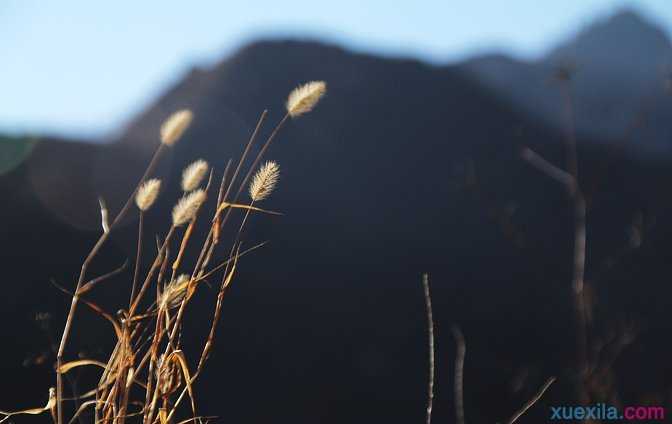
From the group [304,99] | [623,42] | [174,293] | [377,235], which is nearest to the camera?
[174,293]

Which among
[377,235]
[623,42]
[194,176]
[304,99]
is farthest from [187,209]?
[623,42]

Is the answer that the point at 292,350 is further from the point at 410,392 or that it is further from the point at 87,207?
the point at 87,207

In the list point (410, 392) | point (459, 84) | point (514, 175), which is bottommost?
point (410, 392)

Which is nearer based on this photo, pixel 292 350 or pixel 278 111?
pixel 292 350

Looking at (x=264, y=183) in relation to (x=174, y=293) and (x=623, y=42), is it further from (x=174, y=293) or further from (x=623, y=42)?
(x=623, y=42)

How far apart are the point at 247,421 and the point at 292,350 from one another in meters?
0.61

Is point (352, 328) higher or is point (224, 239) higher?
point (224, 239)

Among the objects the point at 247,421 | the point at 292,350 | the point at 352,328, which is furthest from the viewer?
the point at 352,328

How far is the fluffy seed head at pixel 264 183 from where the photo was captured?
2.98 ft

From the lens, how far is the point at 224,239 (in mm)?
4691

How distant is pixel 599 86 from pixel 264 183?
7499 millimetres

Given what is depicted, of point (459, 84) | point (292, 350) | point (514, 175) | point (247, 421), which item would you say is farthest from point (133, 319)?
point (459, 84)

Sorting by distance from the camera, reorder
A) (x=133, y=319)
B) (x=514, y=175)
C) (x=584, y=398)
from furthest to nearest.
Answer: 1. (x=514, y=175)
2. (x=584, y=398)
3. (x=133, y=319)

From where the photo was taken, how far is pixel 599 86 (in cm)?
772
